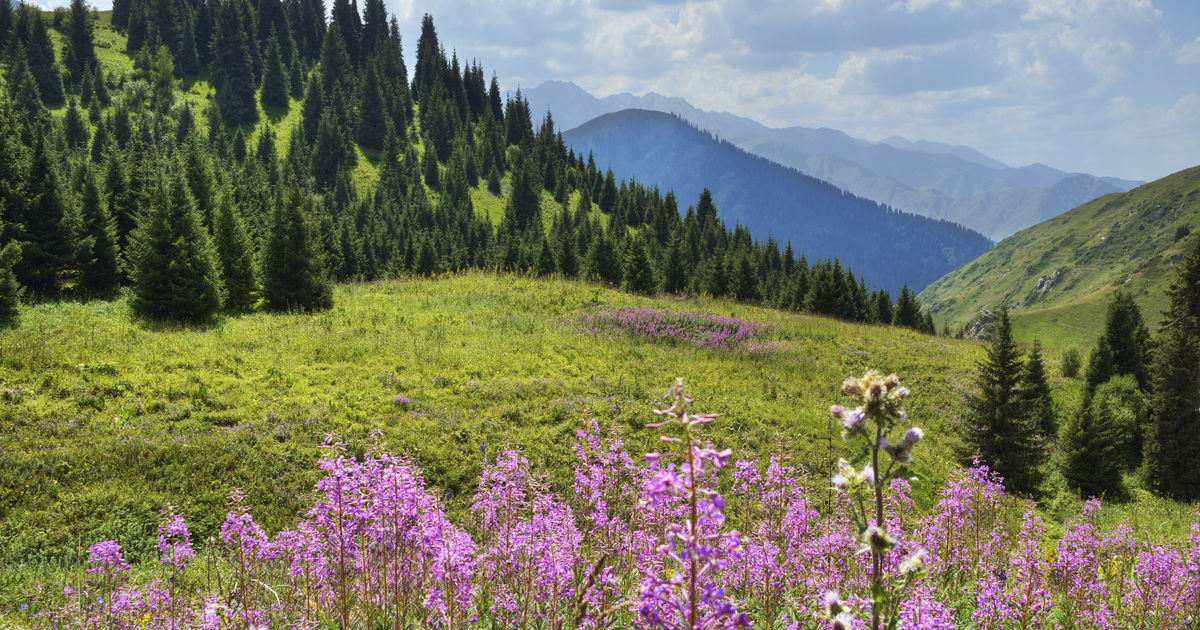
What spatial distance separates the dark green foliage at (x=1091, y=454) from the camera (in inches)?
604

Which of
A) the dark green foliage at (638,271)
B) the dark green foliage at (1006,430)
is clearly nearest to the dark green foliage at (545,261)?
the dark green foliage at (638,271)

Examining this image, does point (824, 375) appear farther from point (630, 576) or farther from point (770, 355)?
point (630, 576)

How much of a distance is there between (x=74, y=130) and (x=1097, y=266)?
784 feet

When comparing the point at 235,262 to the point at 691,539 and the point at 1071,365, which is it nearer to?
the point at 691,539

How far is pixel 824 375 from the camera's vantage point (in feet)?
64.1

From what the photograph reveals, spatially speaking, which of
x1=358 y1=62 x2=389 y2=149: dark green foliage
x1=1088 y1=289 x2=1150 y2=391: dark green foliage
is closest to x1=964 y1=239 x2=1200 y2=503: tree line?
x1=1088 y1=289 x2=1150 y2=391: dark green foliage

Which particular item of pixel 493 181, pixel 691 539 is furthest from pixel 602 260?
pixel 493 181

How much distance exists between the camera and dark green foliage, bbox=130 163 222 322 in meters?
18.2

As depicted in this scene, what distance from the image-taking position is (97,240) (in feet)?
78.4

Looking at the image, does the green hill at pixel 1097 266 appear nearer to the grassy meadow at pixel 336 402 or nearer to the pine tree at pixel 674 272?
the pine tree at pixel 674 272

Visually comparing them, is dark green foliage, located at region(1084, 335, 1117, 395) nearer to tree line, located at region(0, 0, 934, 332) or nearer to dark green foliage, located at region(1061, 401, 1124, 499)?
dark green foliage, located at region(1061, 401, 1124, 499)

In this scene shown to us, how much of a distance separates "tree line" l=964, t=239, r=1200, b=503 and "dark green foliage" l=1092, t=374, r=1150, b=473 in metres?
0.04

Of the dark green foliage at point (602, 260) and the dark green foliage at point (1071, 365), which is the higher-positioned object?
the dark green foliage at point (602, 260)

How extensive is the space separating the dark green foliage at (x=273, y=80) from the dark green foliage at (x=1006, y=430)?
372 feet
